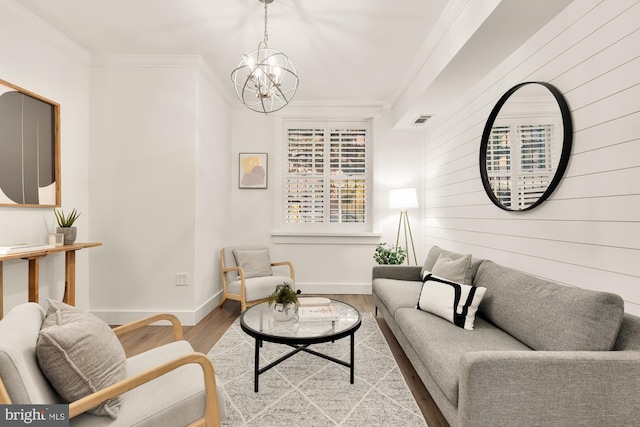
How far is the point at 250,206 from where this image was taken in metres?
4.65

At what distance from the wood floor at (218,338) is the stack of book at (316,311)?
2.31 ft

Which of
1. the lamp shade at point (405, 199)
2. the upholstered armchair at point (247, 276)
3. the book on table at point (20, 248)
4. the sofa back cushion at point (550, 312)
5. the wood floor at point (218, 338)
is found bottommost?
the wood floor at point (218, 338)

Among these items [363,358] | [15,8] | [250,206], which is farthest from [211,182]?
[363,358]

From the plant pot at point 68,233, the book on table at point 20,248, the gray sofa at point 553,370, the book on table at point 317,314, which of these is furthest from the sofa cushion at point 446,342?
the plant pot at point 68,233

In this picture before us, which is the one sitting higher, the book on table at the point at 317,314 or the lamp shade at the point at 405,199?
the lamp shade at the point at 405,199

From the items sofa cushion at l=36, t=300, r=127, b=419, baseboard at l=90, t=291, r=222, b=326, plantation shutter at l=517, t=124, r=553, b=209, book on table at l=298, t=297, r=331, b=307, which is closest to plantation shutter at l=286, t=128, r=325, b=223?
baseboard at l=90, t=291, r=222, b=326

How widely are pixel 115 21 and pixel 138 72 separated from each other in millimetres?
635

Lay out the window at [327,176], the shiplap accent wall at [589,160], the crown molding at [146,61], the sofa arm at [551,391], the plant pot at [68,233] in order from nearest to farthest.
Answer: the sofa arm at [551,391]
the shiplap accent wall at [589,160]
the plant pot at [68,233]
the crown molding at [146,61]
the window at [327,176]

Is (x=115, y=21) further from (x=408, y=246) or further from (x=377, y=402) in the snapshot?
(x=408, y=246)

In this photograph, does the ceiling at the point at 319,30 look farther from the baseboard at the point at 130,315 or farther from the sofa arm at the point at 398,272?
the baseboard at the point at 130,315

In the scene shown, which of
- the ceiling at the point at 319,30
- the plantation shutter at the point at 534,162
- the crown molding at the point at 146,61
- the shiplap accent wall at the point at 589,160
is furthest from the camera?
the crown molding at the point at 146,61

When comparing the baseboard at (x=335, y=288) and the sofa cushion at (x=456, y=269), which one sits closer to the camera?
the sofa cushion at (x=456, y=269)

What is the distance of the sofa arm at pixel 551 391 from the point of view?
1.34m

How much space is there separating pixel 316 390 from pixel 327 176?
3190mm
